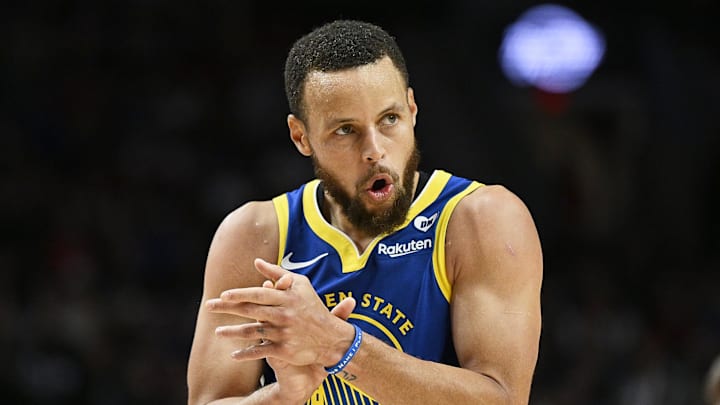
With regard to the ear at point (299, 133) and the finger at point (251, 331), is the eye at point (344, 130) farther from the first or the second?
the finger at point (251, 331)

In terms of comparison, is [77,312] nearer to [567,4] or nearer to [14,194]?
[14,194]

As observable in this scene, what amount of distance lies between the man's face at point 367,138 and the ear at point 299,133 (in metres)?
0.05

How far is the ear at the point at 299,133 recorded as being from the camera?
172 inches

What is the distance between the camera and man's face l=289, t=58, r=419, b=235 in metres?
4.04

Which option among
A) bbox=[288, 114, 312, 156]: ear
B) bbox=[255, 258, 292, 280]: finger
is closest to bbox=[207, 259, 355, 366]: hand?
bbox=[255, 258, 292, 280]: finger

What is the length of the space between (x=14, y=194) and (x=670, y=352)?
23.6ft

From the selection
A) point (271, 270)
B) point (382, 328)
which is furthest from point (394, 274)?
point (271, 270)

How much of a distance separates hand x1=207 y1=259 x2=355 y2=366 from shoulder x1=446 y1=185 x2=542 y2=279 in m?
0.72

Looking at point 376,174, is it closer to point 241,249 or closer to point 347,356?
point 241,249

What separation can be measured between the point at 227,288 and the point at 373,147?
0.90 metres

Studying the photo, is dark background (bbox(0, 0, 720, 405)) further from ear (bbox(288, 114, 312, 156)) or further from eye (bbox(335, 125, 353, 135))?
eye (bbox(335, 125, 353, 135))

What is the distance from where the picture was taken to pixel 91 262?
11.3 meters

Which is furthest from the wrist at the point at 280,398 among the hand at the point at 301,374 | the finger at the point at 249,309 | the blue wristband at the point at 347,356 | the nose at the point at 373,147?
the nose at the point at 373,147

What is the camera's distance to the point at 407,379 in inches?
143
